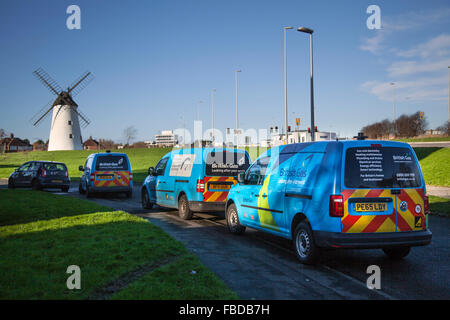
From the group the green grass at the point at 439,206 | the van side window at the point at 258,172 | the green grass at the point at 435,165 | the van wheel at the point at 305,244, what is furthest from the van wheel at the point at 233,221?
the green grass at the point at 435,165

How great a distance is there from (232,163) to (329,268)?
5.26m

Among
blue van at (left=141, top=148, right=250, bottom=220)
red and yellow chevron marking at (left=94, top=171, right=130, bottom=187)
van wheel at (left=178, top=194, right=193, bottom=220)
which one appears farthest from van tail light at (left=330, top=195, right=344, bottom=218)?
red and yellow chevron marking at (left=94, top=171, right=130, bottom=187)

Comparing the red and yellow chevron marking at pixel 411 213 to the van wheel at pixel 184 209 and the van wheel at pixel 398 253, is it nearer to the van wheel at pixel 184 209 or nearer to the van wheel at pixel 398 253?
the van wheel at pixel 398 253

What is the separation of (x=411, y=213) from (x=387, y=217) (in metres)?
0.46

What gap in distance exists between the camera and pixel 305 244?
22.4ft

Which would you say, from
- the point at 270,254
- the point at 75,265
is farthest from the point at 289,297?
the point at 75,265

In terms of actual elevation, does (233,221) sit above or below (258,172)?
below

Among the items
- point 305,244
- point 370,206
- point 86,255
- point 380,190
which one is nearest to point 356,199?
point 370,206

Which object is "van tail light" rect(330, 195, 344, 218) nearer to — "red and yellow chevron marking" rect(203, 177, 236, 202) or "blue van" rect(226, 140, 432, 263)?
"blue van" rect(226, 140, 432, 263)

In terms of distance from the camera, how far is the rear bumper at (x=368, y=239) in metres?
6.18

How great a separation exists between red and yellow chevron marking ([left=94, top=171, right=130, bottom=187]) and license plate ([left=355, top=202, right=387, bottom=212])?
14024 millimetres

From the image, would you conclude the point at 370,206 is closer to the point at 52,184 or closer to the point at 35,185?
the point at 52,184

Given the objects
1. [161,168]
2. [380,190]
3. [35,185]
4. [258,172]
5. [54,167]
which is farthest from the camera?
[54,167]

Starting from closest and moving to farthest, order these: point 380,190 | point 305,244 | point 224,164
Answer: point 380,190 → point 305,244 → point 224,164
